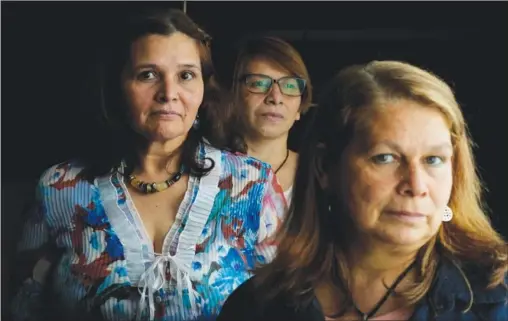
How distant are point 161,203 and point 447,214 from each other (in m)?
0.52

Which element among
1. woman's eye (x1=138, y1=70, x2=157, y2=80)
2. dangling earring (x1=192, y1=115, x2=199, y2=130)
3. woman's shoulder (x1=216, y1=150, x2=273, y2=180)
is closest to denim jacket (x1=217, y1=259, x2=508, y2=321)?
woman's shoulder (x1=216, y1=150, x2=273, y2=180)

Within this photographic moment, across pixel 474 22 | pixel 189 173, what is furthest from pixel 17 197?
pixel 474 22

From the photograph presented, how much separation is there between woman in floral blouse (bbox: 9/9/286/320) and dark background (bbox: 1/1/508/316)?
54 millimetres

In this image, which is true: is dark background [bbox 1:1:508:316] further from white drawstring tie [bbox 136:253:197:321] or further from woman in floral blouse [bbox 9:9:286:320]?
white drawstring tie [bbox 136:253:197:321]

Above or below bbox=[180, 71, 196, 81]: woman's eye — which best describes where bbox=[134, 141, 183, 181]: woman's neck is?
below

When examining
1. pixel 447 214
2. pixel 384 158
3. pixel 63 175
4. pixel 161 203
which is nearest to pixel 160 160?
pixel 161 203

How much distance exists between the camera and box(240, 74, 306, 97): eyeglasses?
1.34m

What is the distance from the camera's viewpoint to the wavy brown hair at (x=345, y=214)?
4.24ft

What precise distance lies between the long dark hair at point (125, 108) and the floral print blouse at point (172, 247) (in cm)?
2

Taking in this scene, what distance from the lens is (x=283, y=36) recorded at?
4.50ft

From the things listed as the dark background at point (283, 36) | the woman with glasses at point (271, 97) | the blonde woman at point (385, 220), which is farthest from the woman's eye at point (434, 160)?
the woman with glasses at point (271, 97)

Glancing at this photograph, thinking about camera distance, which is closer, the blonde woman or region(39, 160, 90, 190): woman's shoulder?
the blonde woman

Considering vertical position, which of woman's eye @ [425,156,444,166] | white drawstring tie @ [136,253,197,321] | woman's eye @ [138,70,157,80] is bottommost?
white drawstring tie @ [136,253,197,321]

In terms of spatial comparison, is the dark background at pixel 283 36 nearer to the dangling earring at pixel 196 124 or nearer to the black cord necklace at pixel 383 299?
the dangling earring at pixel 196 124
